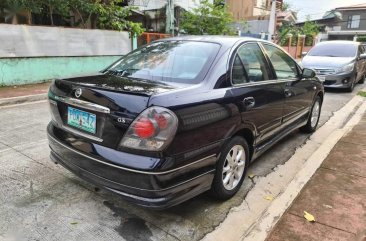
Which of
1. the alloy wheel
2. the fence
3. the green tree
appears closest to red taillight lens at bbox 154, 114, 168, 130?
the alloy wheel

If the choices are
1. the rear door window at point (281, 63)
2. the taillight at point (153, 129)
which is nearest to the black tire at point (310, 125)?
the rear door window at point (281, 63)

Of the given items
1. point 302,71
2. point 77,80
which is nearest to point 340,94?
point 302,71

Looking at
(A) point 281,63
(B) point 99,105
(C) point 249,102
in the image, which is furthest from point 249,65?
(B) point 99,105

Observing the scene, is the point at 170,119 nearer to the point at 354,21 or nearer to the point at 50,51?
the point at 50,51

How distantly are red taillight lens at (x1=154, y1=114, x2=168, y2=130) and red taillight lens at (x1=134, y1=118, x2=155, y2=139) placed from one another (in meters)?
0.05

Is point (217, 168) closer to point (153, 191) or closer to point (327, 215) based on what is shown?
point (153, 191)

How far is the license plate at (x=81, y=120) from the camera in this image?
2734mm

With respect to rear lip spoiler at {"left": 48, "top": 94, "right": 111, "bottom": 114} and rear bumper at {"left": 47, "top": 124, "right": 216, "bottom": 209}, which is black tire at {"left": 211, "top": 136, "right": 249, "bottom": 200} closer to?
rear bumper at {"left": 47, "top": 124, "right": 216, "bottom": 209}

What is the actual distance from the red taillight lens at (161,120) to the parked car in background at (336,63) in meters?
8.97

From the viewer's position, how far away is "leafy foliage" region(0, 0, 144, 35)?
9719 millimetres

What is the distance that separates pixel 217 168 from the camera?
304 cm

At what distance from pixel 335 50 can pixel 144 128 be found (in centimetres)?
1063

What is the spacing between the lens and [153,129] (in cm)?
244

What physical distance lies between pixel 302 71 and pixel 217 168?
2.69m
